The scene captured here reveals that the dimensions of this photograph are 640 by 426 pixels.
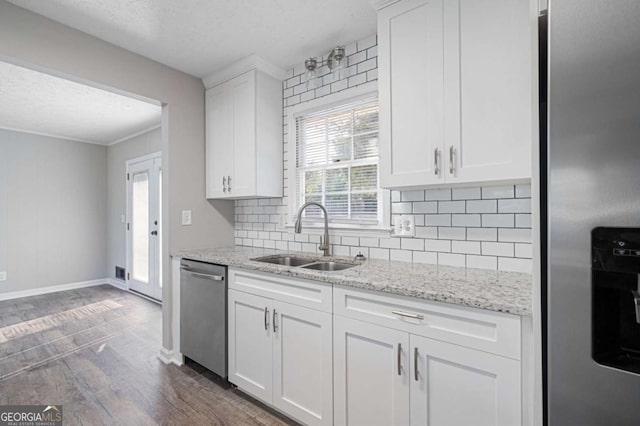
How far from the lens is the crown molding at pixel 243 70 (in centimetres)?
243

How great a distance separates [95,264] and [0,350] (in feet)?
9.05

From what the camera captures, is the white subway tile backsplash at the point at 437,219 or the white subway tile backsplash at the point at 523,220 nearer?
the white subway tile backsplash at the point at 523,220

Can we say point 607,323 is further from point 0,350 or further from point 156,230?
point 156,230

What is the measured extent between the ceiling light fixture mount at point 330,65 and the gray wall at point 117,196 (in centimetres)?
348

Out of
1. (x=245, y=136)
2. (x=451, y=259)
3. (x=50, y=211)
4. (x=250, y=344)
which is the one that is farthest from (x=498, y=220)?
(x=50, y=211)

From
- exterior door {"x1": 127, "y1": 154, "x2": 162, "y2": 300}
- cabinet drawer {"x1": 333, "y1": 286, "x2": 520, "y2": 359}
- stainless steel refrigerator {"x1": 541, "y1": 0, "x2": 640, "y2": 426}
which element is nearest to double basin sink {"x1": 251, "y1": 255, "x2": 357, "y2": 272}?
cabinet drawer {"x1": 333, "y1": 286, "x2": 520, "y2": 359}

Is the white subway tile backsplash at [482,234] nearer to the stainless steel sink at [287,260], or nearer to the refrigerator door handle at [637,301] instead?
the refrigerator door handle at [637,301]

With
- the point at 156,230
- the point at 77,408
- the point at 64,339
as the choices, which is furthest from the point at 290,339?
the point at 156,230

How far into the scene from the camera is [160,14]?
1892mm

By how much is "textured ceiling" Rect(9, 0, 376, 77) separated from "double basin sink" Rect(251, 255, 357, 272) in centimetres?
159

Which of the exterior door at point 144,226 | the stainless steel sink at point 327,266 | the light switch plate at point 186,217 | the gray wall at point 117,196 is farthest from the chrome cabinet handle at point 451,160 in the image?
the gray wall at point 117,196

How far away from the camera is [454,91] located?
152cm

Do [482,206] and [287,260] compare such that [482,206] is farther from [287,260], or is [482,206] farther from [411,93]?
[287,260]

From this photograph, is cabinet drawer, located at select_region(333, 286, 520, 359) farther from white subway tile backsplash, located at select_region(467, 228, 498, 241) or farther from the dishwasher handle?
the dishwasher handle
